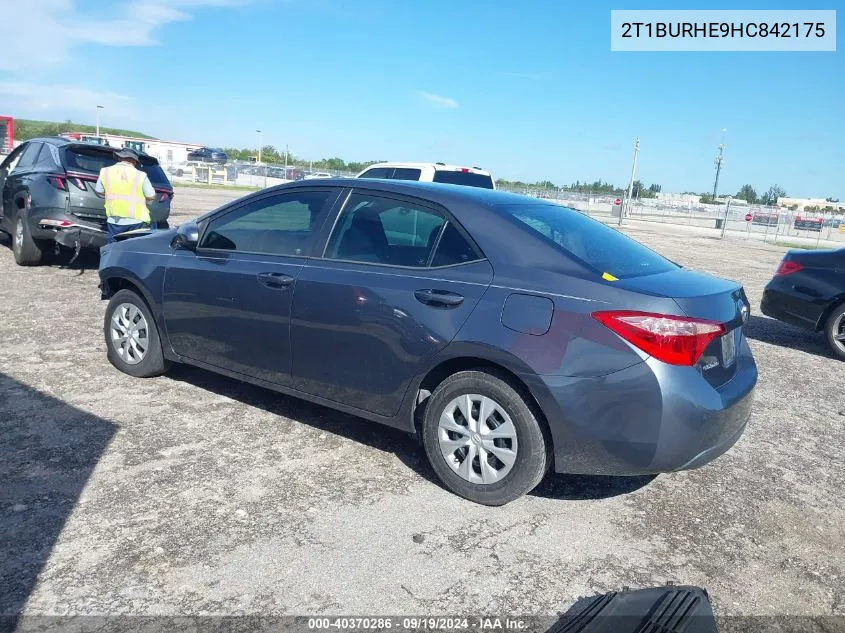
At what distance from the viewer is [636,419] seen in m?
3.25

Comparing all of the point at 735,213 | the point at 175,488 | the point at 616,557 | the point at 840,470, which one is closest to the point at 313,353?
the point at 175,488

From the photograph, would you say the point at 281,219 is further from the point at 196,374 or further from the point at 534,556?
the point at 534,556

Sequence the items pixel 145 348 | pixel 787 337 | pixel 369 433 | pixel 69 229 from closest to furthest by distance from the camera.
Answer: pixel 369 433 < pixel 145 348 < pixel 787 337 < pixel 69 229

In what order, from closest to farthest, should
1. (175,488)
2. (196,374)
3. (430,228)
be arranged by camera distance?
(175,488) → (430,228) → (196,374)

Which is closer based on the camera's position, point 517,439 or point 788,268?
point 517,439

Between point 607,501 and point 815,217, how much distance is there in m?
42.8

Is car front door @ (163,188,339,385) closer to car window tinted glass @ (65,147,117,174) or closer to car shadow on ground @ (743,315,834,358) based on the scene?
car window tinted glass @ (65,147,117,174)

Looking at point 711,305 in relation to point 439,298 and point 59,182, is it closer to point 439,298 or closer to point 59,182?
point 439,298

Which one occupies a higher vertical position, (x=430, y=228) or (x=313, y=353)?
(x=430, y=228)

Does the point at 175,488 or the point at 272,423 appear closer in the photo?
the point at 175,488

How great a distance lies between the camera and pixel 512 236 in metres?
3.70

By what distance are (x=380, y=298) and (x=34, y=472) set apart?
2.05 metres

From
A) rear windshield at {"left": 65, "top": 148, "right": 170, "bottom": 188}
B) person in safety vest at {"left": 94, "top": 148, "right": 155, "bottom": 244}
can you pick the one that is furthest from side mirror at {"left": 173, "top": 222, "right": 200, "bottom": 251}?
rear windshield at {"left": 65, "top": 148, "right": 170, "bottom": 188}

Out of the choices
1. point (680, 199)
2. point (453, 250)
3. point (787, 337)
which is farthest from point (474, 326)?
point (680, 199)
